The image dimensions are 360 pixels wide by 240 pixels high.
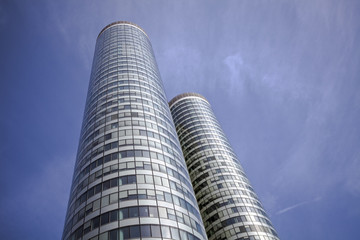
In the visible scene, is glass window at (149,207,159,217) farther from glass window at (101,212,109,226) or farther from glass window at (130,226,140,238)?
glass window at (101,212,109,226)

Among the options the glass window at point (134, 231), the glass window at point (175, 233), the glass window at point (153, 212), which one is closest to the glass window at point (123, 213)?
the glass window at point (134, 231)

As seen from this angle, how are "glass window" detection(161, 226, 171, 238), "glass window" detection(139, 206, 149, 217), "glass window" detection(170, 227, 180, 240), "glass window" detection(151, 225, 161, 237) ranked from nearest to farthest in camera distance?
"glass window" detection(151, 225, 161, 237) < "glass window" detection(161, 226, 171, 238) < "glass window" detection(170, 227, 180, 240) < "glass window" detection(139, 206, 149, 217)

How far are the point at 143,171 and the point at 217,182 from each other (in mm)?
45231

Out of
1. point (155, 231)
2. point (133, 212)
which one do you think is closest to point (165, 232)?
point (155, 231)

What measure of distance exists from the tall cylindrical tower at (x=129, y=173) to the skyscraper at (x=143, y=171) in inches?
5.5

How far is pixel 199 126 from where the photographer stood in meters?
103

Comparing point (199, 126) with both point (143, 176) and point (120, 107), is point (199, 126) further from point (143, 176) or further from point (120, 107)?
point (143, 176)

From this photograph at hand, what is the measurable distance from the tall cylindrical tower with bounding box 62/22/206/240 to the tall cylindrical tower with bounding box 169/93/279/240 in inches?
1097

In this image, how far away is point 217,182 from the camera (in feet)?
272

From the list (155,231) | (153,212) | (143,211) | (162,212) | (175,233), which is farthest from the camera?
(162,212)

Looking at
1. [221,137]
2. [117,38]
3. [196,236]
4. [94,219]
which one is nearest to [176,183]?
[196,236]

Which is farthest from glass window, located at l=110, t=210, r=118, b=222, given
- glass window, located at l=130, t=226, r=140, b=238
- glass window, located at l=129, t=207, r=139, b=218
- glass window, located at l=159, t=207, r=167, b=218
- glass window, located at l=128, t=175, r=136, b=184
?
glass window, located at l=159, t=207, r=167, b=218

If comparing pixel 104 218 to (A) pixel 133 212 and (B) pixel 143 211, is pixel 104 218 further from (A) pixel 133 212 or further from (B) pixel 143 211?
(B) pixel 143 211

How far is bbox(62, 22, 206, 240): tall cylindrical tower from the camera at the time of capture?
35.3m
